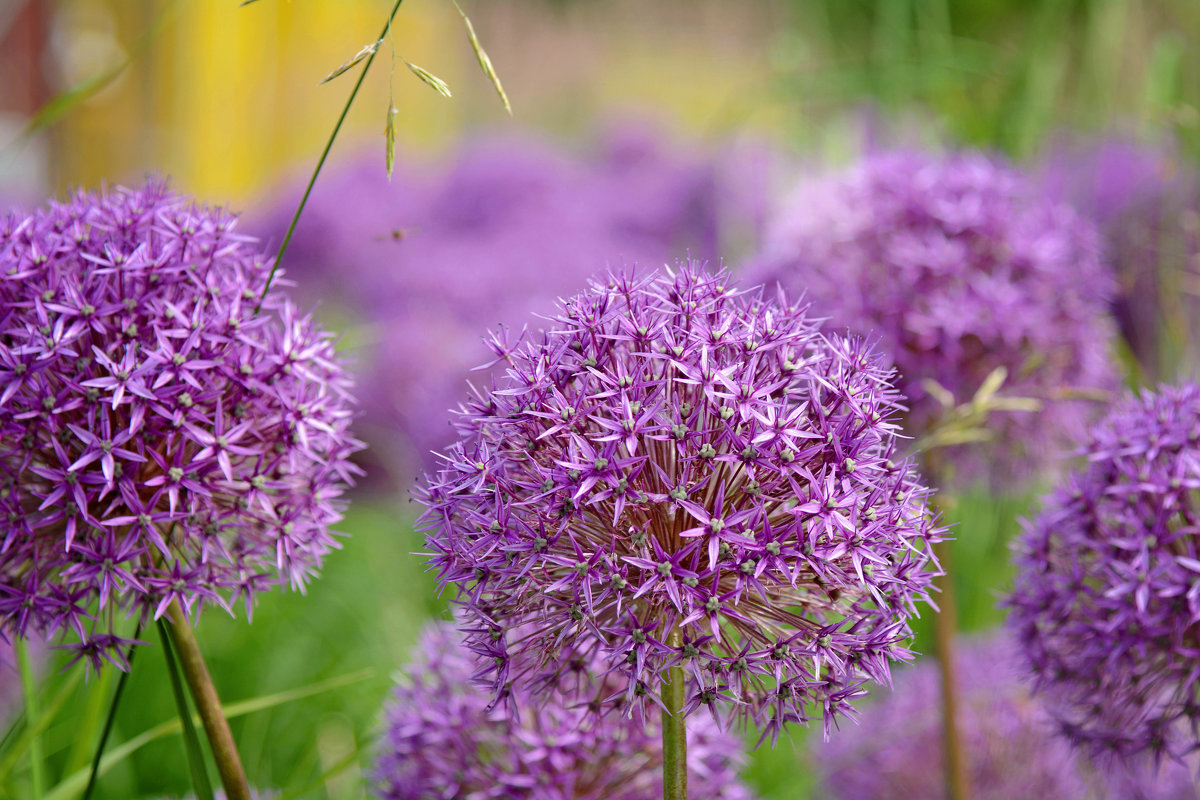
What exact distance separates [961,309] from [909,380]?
23 cm

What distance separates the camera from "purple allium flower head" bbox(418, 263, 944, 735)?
1.57 m

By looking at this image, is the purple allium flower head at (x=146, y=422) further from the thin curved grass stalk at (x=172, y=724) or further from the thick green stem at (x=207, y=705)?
the thin curved grass stalk at (x=172, y=724)

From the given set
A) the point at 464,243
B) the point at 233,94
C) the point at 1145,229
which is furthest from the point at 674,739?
the point at 233,94

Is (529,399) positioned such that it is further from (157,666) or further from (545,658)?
(157,666)

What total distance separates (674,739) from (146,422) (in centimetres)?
102

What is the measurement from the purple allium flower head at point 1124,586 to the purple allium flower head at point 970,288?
2.04 ft

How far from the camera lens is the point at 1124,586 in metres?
1.99

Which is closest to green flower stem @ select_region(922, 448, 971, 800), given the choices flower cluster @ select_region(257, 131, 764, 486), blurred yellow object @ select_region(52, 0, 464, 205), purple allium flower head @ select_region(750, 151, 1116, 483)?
purple allium flower head @ select_region(750, 151, 1116, 483)

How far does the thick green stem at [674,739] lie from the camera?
163 centimetres

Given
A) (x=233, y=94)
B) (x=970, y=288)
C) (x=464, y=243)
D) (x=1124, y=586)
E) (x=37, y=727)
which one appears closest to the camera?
(x=1124, y=586)

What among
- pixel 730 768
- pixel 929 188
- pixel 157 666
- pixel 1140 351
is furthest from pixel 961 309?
pixel 157 666

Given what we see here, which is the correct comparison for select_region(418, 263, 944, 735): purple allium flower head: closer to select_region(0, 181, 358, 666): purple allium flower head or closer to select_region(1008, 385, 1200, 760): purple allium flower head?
select_region(0, 181, 358, 666): purple allium flower head

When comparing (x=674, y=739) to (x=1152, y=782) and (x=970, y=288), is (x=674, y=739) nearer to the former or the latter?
(x=1152, y=782)

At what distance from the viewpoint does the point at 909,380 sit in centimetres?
293
